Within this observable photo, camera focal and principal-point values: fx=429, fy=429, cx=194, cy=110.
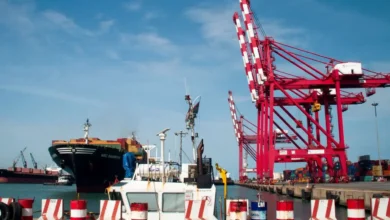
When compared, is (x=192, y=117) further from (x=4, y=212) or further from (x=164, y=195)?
(x=4, y=212)

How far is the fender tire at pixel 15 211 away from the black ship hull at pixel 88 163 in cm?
4324

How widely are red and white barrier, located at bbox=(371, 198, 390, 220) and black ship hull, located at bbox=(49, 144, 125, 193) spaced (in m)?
45.8

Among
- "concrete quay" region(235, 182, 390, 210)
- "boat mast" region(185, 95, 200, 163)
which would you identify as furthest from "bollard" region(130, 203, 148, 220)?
"concrete quay" region(235, 182, 390, 210)

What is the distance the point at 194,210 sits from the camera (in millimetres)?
9953

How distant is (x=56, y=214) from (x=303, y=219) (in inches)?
737

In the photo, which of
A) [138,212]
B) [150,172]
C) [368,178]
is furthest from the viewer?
[368,178]

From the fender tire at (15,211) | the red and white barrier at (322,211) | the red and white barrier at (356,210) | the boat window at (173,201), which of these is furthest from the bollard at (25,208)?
the red and white barrier at (356,210)

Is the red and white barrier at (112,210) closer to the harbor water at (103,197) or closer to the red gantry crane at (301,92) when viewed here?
the harbor water at (103,197)

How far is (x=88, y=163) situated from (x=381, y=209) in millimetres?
46931

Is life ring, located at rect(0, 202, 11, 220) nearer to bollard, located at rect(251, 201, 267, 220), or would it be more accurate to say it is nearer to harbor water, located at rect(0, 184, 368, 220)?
harbor water, located at rect(0, 184, 368, 220)

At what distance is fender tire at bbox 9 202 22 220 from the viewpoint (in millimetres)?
10380

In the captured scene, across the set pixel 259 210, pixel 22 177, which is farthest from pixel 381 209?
pixel 22 177

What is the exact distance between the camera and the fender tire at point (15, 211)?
10380 millimetres

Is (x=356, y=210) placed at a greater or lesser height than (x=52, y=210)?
greater
